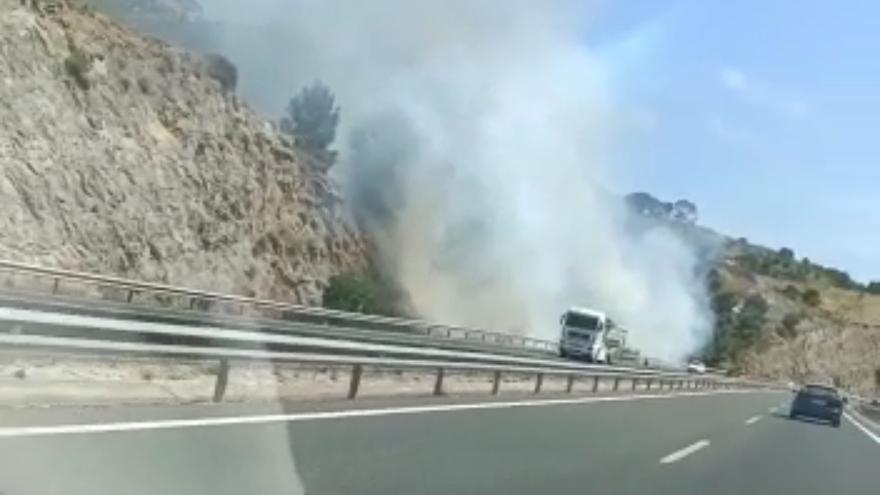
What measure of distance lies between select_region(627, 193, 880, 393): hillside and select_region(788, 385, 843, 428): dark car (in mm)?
97625

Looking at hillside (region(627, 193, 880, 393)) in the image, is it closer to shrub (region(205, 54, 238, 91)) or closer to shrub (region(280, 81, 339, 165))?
shrub (region(280, 81, 339, 165))

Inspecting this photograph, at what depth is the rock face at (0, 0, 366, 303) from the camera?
136 ft

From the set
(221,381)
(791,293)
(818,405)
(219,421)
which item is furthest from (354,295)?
(791,293)

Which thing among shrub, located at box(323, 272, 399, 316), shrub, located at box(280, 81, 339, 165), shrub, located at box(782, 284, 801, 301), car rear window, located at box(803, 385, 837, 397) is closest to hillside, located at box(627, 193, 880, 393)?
shrub, located at box(782, 284, 801, 301)

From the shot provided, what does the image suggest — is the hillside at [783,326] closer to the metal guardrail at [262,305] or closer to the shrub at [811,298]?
the shrub at [811,298]

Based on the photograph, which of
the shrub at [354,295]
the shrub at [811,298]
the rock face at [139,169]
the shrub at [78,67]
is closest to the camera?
the rock face at [139,169]

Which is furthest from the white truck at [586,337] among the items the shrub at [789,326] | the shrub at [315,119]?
the shrub at [789,326]

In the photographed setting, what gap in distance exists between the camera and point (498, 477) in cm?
1181

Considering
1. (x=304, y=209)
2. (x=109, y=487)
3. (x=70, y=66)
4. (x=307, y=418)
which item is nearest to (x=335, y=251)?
(x=304, y=209)

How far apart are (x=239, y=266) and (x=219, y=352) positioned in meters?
39.0

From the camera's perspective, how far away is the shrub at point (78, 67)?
45844 millimetres

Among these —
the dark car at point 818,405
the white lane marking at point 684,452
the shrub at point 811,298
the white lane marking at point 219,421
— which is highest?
the shrub at point 811,298

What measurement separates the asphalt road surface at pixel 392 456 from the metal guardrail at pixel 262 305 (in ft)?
52.7

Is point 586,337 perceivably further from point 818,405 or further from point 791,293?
point 791,293
